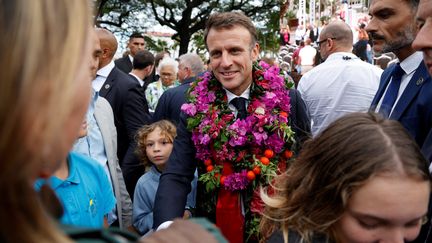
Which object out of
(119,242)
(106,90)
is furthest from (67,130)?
(106,90)

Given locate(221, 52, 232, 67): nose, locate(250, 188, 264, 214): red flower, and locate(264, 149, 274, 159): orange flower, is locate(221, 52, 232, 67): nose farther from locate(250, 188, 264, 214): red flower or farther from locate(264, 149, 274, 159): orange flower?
locate(250, 188, 264, 214): red flower

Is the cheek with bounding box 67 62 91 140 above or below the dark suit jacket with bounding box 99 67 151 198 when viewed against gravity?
above

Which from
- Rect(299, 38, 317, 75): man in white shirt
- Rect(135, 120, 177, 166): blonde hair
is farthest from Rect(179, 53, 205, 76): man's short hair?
Rect(299, 38, 317, 75): man in white shirt

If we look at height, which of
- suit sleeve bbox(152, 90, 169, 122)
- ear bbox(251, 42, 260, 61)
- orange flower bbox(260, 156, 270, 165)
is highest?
ear bbox(251, 42, 260, 61)

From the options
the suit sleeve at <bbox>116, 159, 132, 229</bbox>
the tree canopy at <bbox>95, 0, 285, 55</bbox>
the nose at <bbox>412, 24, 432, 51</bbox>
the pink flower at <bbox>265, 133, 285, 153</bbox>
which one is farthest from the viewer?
the tree canopy at <bbox>95, 0, 285, 55</bbox>

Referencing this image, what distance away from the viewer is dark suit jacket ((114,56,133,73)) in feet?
30.9

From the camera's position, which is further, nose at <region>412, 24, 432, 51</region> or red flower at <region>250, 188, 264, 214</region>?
red flower at <region>250, 188, 264, 214</region>

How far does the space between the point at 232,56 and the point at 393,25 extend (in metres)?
1.18

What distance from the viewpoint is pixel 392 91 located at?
319 cm

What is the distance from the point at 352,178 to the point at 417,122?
97 cm

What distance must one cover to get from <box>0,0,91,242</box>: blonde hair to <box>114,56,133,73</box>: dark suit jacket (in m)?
8.79

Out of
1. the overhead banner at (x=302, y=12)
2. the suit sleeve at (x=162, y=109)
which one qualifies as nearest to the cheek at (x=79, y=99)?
the suit sleeve at (x=162, y=109)

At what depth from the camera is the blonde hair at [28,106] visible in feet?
2.29

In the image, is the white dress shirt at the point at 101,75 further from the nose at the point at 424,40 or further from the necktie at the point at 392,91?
the nose at the point at 424,40
